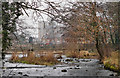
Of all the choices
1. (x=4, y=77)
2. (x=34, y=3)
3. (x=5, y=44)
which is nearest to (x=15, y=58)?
(x=4, y=77)

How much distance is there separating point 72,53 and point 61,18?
787 inches

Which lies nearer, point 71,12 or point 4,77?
point 71,12

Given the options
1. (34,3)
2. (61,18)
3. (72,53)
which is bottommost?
(72,53)

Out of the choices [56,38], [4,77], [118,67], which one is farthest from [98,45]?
[56,38]

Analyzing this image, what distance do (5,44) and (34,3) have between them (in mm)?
2357

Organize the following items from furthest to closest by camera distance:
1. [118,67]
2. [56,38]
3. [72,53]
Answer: [56,38]
[72,53]
[118,67]

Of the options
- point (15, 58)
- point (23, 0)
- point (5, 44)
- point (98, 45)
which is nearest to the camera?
point (23, 0)

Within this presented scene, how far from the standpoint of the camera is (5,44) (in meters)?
8.48

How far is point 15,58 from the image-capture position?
21.9 metres

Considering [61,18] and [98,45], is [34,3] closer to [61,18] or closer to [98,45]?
[61,18]

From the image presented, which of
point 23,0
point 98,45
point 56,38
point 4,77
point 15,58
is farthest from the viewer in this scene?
point 56,38

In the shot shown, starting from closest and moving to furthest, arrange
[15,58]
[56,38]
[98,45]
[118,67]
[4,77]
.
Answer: [4,77], [118,67], [98,45], [15,58], [56,38]

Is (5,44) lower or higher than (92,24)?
lower

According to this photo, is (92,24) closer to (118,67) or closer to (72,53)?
(118,67)
